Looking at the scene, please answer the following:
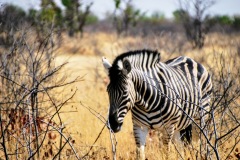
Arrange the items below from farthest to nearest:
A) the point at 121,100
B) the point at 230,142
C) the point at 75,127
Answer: the point at 75,127
the point at 230,142
the point at 121,100

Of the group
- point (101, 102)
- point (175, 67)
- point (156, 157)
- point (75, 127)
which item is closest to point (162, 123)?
point (156, 157)

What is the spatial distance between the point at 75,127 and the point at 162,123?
6.09ft

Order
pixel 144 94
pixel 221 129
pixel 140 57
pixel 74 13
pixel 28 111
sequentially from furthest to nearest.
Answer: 1. pixel 74 13
2. pixel 221 129
3. pixel 140 57
4. pixel 144 94
5. pixel 28 111

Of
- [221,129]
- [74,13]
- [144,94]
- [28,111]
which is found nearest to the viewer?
[28,111]

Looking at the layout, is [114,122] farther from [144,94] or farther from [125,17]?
[125,17]

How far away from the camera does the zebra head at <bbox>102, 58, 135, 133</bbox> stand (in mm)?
3859

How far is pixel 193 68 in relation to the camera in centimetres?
516

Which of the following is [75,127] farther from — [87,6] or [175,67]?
[87,6]

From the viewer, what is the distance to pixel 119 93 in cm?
388

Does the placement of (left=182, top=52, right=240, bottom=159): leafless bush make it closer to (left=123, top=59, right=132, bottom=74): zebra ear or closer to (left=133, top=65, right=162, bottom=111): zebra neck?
(left=133, top=65, right=162, bottom=111): zebra neck

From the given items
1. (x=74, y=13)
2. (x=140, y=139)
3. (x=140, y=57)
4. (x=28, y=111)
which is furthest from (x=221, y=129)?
(x=74, y=13)

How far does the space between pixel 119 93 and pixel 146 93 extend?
39 cm

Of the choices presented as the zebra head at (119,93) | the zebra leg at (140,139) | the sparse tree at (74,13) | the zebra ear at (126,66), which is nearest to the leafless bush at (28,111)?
the zebra head at (119,93)

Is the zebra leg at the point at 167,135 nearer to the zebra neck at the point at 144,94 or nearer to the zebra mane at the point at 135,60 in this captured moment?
the zebra neck at the point at 144,94
